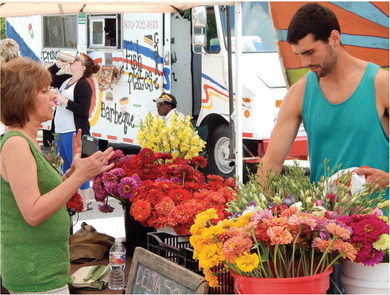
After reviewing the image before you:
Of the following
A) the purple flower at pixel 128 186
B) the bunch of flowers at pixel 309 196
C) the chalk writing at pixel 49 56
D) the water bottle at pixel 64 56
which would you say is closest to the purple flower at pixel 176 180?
the purple flower at pixel 128 186

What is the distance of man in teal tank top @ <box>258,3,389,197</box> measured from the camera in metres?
2.96

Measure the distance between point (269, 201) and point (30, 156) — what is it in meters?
0.93

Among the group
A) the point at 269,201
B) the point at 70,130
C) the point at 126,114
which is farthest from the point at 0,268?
the point at 126,114

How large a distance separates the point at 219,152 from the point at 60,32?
3850 millimetres

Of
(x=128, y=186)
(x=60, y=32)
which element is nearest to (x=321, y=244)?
(x=128, y=186)

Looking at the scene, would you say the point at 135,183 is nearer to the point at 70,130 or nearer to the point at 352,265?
the point at 352,265

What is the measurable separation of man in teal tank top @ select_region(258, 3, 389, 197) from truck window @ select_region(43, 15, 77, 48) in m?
8.77

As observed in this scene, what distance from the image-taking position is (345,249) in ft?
7.11

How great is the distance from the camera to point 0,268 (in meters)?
3.01

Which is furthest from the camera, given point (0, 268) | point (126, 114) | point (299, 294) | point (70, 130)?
point (126, 114)

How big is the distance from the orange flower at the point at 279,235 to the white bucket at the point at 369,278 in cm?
28

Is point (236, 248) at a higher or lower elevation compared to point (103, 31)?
lower

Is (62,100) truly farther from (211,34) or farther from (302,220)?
(302,220)

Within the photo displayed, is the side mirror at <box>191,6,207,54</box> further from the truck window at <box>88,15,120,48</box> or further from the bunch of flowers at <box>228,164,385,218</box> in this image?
the bunch of flowers at <box>228,164,385,218</box>
